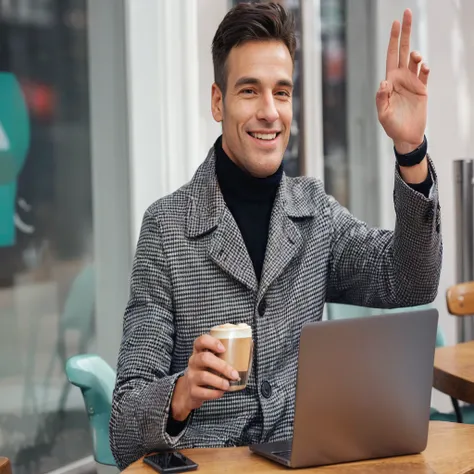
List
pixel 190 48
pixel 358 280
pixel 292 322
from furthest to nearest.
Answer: pixel 190 48 < pixel 358 280 < pixel 292 322

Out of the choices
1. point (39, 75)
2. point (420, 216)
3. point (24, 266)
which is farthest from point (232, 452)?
point (39, 75)

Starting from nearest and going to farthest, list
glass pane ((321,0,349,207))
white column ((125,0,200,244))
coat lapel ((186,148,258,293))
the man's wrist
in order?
the man's wrist → coat lapel ((186,148,258,293)) → white column ((125,0,200,244)) → glass pane ((321,0,349,207))

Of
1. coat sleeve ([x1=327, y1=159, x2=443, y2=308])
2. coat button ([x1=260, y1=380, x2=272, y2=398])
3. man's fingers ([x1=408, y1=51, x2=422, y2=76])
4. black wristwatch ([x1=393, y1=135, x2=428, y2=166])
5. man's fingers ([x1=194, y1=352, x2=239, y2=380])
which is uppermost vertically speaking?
man's fingers ([x1=408, y1=51, x2=422, y2=76])

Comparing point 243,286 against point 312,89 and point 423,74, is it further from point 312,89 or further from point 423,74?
point 312,89

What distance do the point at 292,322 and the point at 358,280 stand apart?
0.73 feet

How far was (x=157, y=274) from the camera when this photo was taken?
1907mm

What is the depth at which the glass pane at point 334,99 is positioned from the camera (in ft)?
15.7

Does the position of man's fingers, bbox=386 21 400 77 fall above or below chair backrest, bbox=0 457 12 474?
above

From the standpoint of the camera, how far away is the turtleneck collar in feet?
6.60

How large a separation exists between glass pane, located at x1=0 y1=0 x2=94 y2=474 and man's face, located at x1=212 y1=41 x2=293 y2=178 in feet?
3.96

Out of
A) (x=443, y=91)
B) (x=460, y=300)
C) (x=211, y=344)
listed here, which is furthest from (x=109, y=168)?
(x=443, y=91)

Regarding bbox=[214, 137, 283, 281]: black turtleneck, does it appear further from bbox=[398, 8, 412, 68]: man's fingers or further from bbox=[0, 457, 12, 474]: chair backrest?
bbox=[0, 457, 12, 474]: chair backrest

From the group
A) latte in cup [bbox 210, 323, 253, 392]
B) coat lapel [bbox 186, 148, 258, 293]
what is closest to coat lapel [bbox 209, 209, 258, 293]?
coat lapel [bbox 186, 148, 258, 293]

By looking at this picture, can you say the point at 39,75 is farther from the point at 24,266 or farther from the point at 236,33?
the point at 236,33
